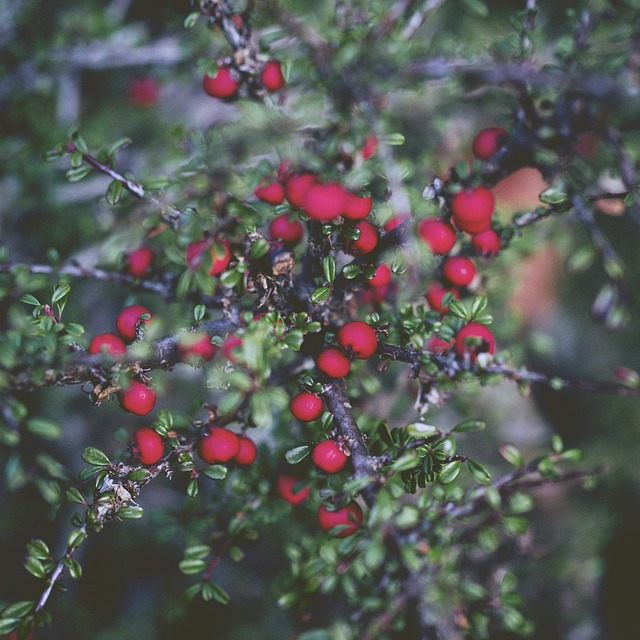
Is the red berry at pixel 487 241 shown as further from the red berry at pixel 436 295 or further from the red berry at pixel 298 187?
the red berry at pixel 298 187

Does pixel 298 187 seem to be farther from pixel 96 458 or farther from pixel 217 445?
pixel 96 458

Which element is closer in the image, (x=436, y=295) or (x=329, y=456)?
(x=329, y=456)

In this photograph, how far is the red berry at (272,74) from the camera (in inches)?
56.7

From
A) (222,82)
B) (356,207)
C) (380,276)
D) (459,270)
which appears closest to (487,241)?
(459,270)

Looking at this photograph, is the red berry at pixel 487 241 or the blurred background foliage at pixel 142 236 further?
the blurred background foliage at pixel 142 236

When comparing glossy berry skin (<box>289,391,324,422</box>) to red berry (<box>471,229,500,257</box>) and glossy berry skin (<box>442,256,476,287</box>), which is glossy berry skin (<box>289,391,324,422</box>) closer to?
glossy berry skin (<box>442,256,476,287</box>)

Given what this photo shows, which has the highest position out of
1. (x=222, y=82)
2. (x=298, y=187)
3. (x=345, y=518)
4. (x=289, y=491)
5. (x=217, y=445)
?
(x=222, y=82)

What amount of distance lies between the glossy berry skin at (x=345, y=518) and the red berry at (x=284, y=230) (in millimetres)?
648

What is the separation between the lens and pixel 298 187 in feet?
3.98

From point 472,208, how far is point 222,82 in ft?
2.38

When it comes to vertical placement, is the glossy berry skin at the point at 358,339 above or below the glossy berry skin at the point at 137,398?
above

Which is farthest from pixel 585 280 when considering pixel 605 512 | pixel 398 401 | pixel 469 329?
pixel 469 329

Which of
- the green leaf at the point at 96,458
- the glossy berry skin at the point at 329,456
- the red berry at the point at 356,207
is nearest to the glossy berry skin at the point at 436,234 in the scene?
the red berry at the point at 356,207

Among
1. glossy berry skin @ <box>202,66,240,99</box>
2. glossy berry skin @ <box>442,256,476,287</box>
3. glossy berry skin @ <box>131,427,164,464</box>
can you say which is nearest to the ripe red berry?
glossy berry skin @ <box>131,427,164,464</box>
